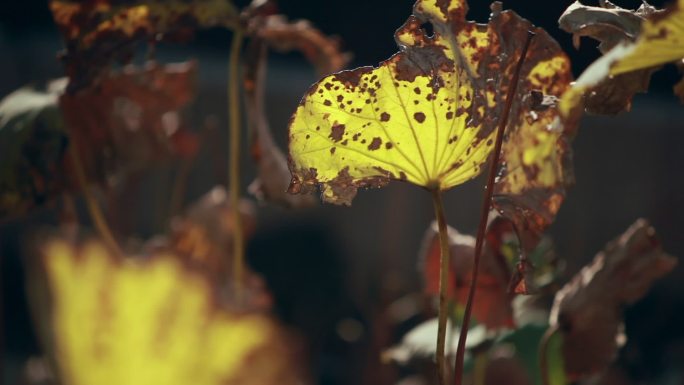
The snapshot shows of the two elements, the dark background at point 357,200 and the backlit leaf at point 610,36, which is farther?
the dark background at point 357,200

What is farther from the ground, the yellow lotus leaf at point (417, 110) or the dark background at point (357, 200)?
the yellow lotus leaf at point (417, 110)

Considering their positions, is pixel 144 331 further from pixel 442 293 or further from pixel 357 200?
pixel 357 200

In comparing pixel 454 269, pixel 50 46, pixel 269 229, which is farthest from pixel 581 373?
pixel 50 46

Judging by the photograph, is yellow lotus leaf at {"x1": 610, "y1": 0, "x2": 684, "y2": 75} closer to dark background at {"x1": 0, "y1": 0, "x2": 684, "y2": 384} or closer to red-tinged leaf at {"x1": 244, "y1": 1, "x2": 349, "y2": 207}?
red-tinged leaf at {"x1": 244, "y1": 1, "x2": 349, "y2": 207}

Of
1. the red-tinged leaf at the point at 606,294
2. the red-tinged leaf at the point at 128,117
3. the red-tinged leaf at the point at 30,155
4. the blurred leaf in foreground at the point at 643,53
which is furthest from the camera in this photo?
the red-tinged leaf at the point at 128,117

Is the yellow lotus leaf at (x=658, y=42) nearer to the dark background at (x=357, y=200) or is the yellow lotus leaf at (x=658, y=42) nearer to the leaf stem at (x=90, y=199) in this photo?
the leaf stem at (x=90, y=199)

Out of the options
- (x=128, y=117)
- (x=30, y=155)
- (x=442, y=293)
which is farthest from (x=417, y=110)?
(x=128, y=117)

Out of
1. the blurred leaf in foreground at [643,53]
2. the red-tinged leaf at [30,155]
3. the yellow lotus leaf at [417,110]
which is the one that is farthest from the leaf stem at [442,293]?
the red-tinged leaf at [30,155]
